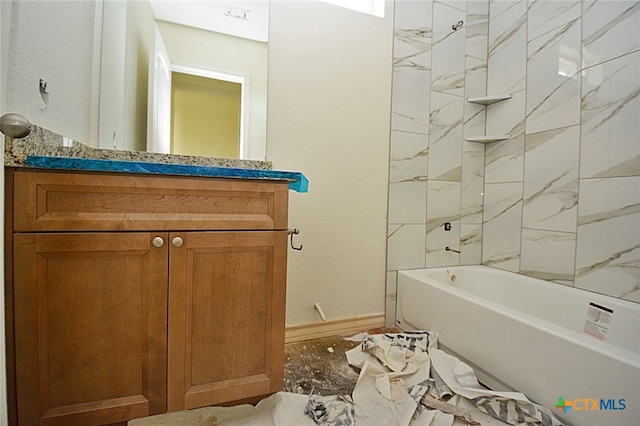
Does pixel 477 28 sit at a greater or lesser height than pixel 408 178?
greater

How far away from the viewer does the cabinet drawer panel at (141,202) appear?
73 centimetres

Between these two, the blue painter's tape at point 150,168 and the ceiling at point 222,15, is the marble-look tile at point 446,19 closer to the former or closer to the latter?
the ceiling at point 222,15

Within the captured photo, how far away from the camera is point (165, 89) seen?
1327 millimetres

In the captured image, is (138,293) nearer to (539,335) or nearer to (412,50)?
(539,335)

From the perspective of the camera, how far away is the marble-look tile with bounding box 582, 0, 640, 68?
4.45 feet

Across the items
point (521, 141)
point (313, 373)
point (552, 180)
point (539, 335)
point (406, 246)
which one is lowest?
point (313, 373)

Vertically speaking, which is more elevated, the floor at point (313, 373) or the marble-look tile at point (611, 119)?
the marble-look tile at point (611, 119)

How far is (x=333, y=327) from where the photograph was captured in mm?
1753

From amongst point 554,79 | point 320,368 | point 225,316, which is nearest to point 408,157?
point 554,79

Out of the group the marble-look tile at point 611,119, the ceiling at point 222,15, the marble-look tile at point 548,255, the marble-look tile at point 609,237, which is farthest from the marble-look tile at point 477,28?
the ceiling at point 222,15

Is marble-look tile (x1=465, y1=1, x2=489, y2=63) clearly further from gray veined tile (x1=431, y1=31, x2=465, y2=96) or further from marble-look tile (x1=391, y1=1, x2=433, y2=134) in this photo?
marble-look tile (x1=391, y1=1, x2=433, y2=134)

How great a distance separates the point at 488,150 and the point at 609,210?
2.78ft

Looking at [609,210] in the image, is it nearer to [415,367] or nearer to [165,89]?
[415,367]

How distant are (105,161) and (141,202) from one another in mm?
140
